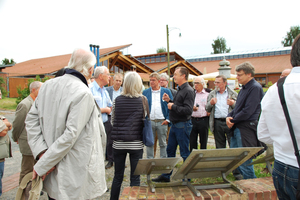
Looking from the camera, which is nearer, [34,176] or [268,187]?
[34,176]

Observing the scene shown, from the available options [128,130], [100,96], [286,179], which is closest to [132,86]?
[128,130]

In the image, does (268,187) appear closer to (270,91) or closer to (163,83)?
(270,91)

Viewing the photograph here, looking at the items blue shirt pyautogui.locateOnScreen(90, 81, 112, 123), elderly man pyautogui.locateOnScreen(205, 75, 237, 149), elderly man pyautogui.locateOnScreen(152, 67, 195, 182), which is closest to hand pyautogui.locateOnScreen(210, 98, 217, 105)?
elderly man pyautogui.locateOnScreen(205, 75, 237, 149)

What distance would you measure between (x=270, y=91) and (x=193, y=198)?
47.6 inches

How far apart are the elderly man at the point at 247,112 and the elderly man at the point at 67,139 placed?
2.34m

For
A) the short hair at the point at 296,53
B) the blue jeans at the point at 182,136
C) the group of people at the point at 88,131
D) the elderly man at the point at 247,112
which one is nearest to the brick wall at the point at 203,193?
the group of people at the point at 88,131

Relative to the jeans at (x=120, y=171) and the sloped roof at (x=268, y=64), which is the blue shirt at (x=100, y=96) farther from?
the sloped roof at (x=268, y=64)

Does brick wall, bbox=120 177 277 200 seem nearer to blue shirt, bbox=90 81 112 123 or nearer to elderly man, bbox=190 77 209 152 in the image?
blue shirt, bbox=90 81 112 123

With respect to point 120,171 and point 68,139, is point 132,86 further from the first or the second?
point 68,139

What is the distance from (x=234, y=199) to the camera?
219cm

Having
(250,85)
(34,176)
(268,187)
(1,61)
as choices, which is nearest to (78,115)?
(34,176)

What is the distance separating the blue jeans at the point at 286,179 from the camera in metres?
1.57

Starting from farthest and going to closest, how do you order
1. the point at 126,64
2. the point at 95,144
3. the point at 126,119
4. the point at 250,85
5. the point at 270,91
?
the point at 126,64
the point at 250,85
the point at 126,119
the point at 95,144
the point at 270,91

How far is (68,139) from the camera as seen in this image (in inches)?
72.5
